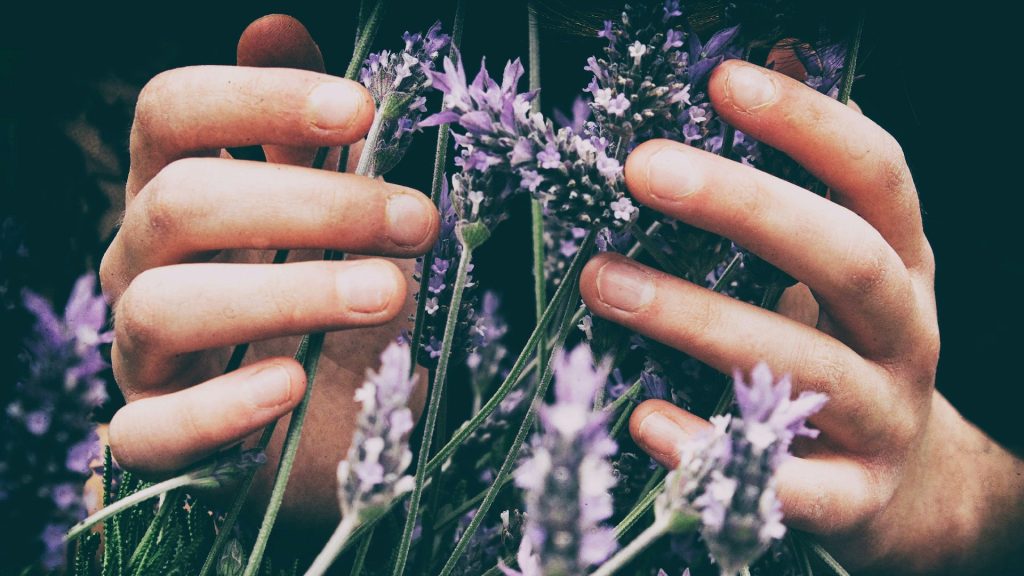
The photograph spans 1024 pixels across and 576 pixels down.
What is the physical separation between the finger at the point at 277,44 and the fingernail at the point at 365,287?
0.67ft

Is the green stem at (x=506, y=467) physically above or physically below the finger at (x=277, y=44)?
below

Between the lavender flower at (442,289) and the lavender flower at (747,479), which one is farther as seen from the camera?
the lavender flower at (442,289)

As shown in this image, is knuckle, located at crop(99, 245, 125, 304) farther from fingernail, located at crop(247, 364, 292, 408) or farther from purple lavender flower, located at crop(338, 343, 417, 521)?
purple lavender flower, located at crop(338, 343, 417, 521)

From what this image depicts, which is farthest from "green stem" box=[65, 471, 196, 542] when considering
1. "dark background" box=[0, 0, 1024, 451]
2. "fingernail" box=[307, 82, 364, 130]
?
"dark background" box=[0, 0, 1024, 451]

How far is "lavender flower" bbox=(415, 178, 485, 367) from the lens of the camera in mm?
455

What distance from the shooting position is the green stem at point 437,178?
379 millimetres

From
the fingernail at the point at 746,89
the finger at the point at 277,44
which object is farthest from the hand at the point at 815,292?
the finger at the point at 277,44

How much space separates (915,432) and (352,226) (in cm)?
47

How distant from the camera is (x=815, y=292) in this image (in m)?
0.45

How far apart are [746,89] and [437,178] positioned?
20 cm

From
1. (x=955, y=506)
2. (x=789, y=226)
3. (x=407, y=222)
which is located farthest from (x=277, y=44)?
(x=955, y=506)

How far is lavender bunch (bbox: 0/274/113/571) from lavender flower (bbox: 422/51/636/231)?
208 mm

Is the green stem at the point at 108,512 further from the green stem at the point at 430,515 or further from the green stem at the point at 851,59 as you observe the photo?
the green stem at the point at 851,59

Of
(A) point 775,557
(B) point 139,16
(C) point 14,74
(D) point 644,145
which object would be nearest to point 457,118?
(D) point 644,145
